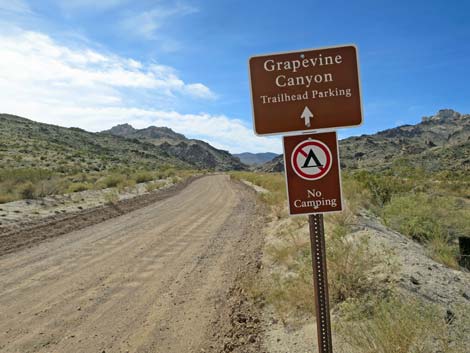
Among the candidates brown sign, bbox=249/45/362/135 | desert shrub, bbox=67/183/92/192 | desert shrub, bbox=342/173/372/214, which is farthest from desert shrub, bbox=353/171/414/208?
desert shrub, bbox=67/183/92/192

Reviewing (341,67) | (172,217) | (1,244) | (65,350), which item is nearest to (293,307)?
(65,350)

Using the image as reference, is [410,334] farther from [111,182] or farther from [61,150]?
[61,150]

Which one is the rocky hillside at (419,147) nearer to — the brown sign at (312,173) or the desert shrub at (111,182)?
the brown sign at (312,173)

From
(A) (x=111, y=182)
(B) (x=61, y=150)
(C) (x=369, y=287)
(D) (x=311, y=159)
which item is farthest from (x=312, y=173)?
(B) (x=61, y=150)

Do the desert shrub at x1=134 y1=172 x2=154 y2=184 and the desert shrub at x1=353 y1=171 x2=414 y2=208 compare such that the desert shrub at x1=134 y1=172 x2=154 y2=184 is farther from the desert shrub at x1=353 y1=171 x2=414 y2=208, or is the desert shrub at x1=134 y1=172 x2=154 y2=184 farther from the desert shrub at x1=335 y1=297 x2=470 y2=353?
the desert shrub at x1=335 y1=297 x2=470 y2=353

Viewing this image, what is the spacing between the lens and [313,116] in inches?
113

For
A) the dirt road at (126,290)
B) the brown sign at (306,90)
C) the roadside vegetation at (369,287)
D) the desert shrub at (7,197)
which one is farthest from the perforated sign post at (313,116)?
the desert shrub at (7,197)

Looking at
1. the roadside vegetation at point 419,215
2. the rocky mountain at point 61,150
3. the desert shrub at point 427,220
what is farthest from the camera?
the rocky mountain at point 61,150

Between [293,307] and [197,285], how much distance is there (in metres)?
2.23

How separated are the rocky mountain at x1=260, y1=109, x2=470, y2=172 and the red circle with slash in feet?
43.6

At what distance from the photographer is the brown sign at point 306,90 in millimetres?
2832

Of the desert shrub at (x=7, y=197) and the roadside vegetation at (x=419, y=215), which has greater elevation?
the desert shrub at (x=7, y=197)

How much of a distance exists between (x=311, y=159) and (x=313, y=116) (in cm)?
33

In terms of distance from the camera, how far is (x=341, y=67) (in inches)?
112
